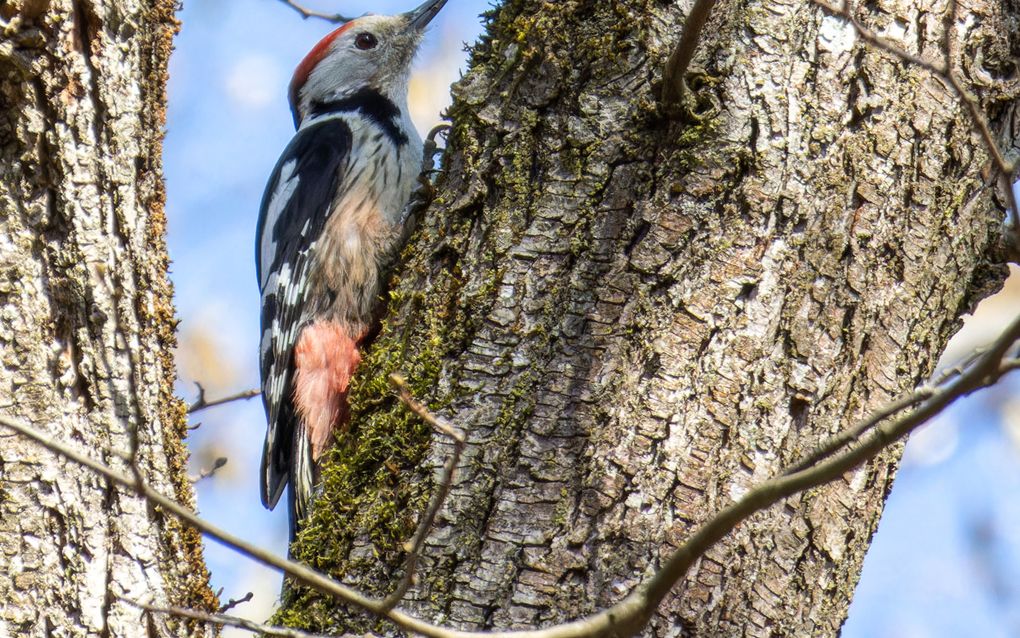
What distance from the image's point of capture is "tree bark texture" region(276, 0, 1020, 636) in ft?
5.82

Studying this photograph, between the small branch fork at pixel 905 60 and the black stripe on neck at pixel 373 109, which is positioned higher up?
the black stripe on neck at pixel 373 109

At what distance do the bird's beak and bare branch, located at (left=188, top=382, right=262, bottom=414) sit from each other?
6.78 feet

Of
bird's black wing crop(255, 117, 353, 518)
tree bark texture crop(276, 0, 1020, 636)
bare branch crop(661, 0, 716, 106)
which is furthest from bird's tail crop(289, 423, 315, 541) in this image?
bare branch crop(661, 0, 716, 106)

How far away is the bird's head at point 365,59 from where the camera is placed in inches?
180

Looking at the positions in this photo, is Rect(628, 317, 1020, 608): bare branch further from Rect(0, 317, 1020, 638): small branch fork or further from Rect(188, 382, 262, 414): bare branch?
Rect(188, 382, 262, 414): bare branch

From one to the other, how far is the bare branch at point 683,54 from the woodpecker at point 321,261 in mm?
1256

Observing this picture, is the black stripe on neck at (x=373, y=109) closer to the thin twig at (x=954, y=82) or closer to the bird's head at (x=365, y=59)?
the bird's head at (x=365, y=59)

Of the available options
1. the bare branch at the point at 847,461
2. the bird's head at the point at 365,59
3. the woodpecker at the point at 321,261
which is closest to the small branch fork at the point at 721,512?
the bare branch at the point at 847,461

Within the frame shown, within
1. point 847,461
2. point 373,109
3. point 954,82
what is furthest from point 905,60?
point 373,109

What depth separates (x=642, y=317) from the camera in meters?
1.87

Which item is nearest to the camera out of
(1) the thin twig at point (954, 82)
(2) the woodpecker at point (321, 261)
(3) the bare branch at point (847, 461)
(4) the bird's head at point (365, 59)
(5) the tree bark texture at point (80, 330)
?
(3) the bare branch at point (847, 461)

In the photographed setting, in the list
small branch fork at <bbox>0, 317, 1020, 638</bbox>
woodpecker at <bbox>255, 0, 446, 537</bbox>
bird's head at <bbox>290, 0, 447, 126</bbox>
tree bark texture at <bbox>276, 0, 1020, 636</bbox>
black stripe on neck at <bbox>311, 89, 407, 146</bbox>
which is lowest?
small branch fork at <bbox>0, 317, 1020, 638</bbox>

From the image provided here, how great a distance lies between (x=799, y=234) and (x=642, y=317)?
33 cm

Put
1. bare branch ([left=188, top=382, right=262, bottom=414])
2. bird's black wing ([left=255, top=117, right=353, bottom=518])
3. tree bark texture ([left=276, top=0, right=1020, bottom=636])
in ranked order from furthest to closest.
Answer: bird's black wing ([left=255, top=117, right=353, bottom=518])
bare branch ([left=188, top=382, right=262, bottom=414])
tree bark texture ([left=276, top=0, right=1020, bottom=636])
